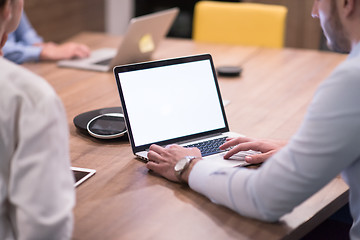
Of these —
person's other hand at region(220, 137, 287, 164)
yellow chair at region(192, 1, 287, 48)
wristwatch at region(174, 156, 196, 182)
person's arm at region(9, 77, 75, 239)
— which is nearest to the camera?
person's arm at region(9, 77, 75, 239)

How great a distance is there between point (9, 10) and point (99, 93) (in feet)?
3.81

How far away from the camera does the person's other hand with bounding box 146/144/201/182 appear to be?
1515mm

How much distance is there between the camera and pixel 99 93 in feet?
7.57

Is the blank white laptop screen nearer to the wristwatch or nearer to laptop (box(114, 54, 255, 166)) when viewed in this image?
laptop (box(114, 54, 255, 166))

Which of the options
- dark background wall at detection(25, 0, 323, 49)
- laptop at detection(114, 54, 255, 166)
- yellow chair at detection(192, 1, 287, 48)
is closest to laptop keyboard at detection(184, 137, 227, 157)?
laptop at detection(114, 54, 255, 166)

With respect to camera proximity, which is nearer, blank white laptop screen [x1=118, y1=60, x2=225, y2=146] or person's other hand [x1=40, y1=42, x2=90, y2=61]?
blank white laptop screen [x1=118, y1=60, x2=225, y2=146]

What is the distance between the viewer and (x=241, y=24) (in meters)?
3.27

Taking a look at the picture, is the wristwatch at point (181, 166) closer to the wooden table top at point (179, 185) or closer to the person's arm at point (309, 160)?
the wooden table top at point (179, 185)

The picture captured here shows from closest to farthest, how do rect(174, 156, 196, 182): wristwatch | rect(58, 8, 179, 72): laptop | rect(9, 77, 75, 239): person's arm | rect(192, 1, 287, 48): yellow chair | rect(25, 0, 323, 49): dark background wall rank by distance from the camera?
1. rect(9, 77, 75, 239): person's arm
2. rect(174, 156, 196, 182): wristwatch
3. rect(58, 8, 179, 72): laptop
4. rect(192, 1, 287, 48): yellow chair
5. rect(25, 0, 323, 49): dark background wall

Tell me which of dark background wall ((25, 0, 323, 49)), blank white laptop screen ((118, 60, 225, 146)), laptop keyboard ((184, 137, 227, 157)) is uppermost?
blank white laptop screen ((118, 60, 225, 146))

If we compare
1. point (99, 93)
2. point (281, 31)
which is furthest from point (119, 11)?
point (99, 93)

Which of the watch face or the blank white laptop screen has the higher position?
the blank white laptop screen

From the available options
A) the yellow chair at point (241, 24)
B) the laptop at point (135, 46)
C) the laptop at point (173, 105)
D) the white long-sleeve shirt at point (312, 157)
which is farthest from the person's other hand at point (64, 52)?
the white long-sleeve shirt at point (312, 157)

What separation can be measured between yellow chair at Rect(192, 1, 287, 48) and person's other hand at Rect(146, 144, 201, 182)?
5.52 ft
